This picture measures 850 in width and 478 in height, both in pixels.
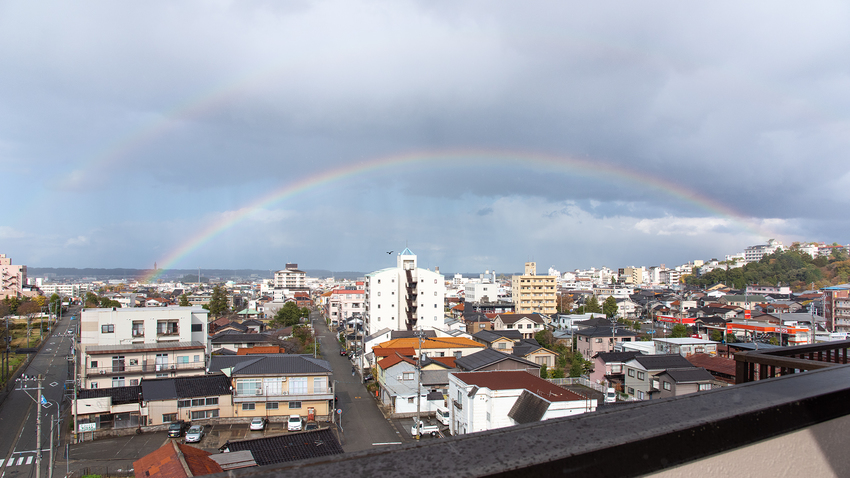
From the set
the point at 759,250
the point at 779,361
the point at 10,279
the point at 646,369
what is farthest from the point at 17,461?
the point at 759,250

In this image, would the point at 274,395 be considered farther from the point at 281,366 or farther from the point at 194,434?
the point at 194,434

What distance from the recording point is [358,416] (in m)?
14.2

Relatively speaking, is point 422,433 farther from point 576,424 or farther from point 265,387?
point 576,424

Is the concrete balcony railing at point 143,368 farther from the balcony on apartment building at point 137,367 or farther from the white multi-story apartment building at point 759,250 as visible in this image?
the white multi-story apartment building at point 759,250

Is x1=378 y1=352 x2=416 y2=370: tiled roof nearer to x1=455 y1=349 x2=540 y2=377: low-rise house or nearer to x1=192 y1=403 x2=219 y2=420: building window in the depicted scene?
x1=455 y1=349 x2=540 y2=377: low-rise house

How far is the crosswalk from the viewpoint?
403 inches

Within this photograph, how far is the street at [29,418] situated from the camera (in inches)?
409

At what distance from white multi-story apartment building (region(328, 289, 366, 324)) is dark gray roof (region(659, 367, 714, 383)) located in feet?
88.9

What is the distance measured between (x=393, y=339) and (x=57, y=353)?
1749cm

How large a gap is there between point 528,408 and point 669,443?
9.82 metres

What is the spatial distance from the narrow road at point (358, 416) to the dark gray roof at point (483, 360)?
117 inches

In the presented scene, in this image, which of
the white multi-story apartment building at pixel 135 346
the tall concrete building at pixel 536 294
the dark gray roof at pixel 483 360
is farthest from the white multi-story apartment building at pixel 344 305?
the dark gray roof at pixel 483 360

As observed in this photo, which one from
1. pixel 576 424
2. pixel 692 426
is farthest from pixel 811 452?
pixel 576 424

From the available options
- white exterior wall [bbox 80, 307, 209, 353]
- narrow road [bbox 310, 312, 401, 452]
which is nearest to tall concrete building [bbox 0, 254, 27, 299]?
white exterior wall [bbox 80, 307, 209, 353]
